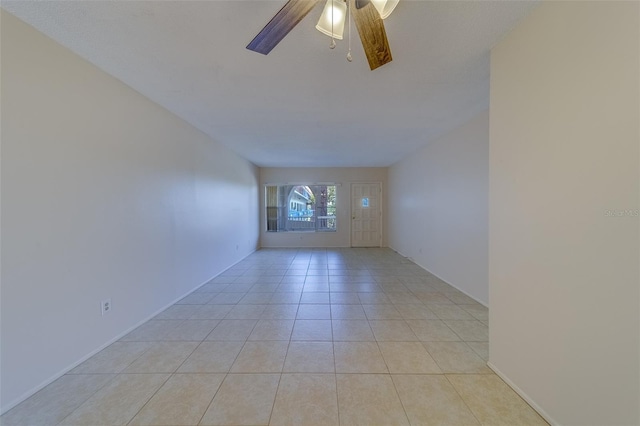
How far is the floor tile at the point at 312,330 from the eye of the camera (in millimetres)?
2281

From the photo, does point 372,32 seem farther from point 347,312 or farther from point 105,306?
point 105,306

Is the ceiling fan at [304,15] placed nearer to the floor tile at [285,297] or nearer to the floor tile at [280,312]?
the floor tile at [280,312]

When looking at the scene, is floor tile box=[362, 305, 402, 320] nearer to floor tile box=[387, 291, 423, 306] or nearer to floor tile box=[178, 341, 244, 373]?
floor tile box=[387, 291, 423, 306]

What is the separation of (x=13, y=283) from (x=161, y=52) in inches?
70.9

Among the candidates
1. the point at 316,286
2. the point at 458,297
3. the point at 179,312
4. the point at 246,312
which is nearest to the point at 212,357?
the point at 246,312

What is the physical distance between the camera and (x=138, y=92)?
7.99 feet

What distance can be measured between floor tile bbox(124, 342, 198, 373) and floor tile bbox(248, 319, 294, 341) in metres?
0.54

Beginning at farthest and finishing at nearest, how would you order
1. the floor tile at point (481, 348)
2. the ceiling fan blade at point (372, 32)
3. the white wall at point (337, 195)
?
1. the white wall at point (337, 195)
2. the floor tile at point (481, 348)
3. the ceiling fan blade at point (372, 32)

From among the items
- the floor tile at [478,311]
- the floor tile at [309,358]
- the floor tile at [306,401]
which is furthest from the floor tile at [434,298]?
the floor tile at [306,401]

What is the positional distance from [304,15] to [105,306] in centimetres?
268

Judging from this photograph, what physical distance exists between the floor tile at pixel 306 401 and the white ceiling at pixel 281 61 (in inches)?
93.6

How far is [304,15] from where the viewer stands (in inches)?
44.6

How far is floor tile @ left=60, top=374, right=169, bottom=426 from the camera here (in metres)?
1.41

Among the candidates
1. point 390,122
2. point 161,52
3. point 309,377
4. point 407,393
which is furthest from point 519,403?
point 161,52
